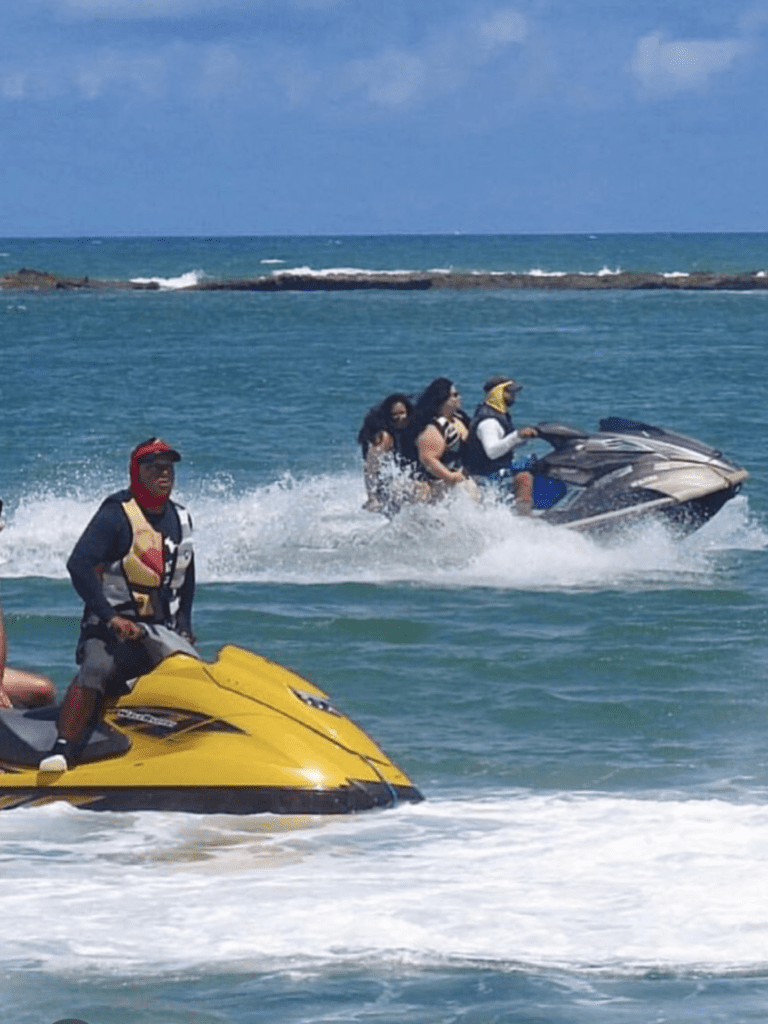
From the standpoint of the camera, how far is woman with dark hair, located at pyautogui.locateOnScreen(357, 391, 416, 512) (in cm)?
1362

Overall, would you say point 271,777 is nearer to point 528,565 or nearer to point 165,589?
point 165,589

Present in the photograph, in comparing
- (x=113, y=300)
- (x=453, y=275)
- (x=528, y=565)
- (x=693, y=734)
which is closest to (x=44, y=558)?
(x=528, y=565)

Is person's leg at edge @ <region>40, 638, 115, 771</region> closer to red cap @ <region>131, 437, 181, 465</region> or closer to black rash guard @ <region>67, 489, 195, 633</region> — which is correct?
black rash guard @ <region>67, 489, 195, 633</region>

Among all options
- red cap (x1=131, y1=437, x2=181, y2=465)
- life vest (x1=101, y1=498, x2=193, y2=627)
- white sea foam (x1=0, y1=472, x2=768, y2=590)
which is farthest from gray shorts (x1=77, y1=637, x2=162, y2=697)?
white sea foam (x1=0, y1=472, x2=768, y2=590)

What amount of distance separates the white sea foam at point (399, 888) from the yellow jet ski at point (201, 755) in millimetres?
77

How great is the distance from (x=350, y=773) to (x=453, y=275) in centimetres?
7206

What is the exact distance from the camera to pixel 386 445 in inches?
543

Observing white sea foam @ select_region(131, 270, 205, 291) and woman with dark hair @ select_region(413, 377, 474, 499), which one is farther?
white sea foam @ select_region(131, 270, 205, 291)

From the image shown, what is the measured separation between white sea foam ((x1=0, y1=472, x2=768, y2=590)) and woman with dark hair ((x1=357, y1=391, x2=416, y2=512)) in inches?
12.8

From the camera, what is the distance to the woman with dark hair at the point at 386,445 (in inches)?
536

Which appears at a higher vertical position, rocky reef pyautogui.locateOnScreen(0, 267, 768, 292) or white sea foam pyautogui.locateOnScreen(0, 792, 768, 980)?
rocky reef pyautogui.locateOnScreen(0, 267, 768, 292)

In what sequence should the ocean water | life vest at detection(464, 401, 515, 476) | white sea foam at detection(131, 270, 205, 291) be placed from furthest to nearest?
1. white sea foam at detection(131, 270, 205, 291)
2. life vest at detection(464, 401, 515, 476)
3. the ocean water

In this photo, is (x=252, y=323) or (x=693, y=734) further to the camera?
(x=252, y=323)

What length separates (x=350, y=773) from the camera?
7.76 metres
